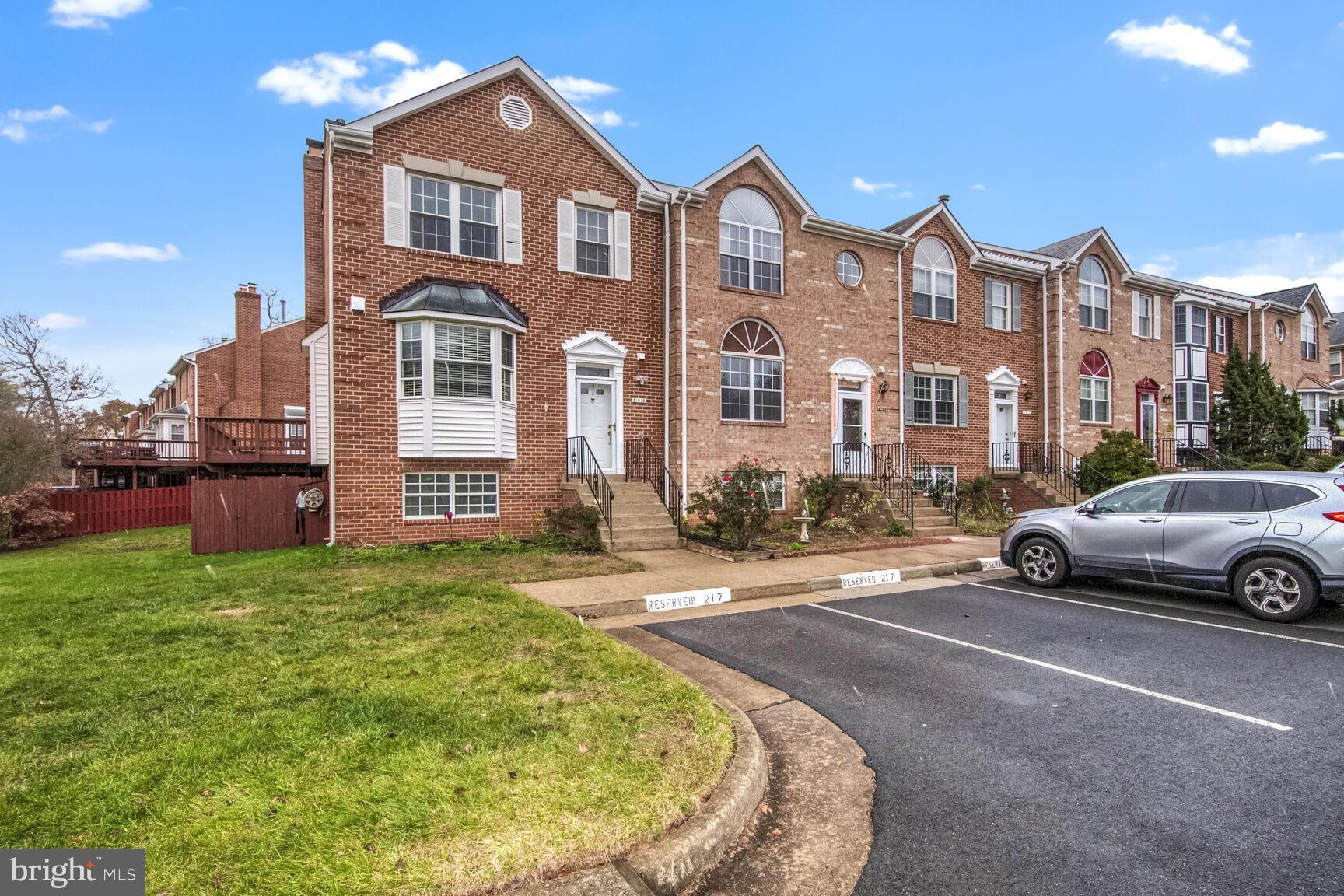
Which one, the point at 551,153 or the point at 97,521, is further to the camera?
the point at 97,521

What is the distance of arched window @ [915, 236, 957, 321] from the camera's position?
2011 centimetres

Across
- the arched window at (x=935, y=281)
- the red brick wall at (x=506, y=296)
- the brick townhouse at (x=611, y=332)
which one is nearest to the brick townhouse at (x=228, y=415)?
the brick townhouse at (x=611, y=332)

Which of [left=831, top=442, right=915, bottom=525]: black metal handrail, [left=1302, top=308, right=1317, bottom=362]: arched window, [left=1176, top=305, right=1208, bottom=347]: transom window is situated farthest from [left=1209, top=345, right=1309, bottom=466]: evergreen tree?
[left=831, top=442, right=915, bottom=525]: black metal handrail

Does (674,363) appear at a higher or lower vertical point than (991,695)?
higher

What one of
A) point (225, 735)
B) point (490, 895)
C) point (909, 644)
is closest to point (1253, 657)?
point (909, 644)

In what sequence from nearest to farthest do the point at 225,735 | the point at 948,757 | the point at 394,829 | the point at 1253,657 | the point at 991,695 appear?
the point at 394,829, the point at 225,735, the point at 948,757, the point at 991,695, the point at 1253,657

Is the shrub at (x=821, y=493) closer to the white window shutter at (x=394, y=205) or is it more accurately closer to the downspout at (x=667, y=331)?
the downspout at (x=667, y=331)

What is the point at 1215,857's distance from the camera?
3256 millimetres

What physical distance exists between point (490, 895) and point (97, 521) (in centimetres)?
2551

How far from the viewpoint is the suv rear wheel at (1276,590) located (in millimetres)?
7711

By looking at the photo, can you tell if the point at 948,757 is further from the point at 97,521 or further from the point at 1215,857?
the point at 97,521

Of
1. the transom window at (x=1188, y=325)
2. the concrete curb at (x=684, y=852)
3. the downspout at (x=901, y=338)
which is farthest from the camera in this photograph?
the transom window at (x=1188, y=325)

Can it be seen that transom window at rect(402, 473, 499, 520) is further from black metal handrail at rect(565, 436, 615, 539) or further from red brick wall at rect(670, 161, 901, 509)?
red brick wall at rect(670, 161, 901, 509)

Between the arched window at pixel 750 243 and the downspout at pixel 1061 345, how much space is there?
1032cm
